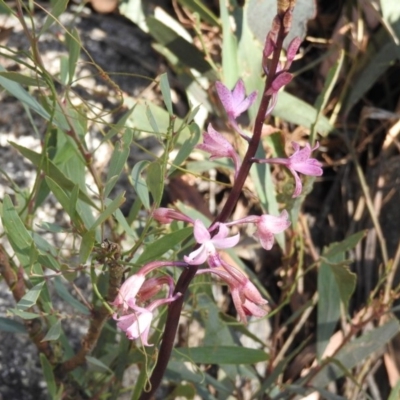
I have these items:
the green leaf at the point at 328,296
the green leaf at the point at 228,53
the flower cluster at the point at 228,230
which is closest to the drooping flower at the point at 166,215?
the flower cluster at the point at 228,230

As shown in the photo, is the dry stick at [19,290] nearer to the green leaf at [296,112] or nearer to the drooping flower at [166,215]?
the drooping flower at [166,215]

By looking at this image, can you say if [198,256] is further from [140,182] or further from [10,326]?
[10,326]

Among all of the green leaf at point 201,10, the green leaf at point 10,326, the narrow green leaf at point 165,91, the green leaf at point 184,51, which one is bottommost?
the green leaf at point 10,326

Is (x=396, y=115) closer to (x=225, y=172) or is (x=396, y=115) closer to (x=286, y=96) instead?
(x=286, y=96)

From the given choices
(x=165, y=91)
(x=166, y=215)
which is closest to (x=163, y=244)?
(x=166, y=215)

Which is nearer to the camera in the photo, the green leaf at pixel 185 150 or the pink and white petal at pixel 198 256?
the pink and white petal at pixel 198 256
